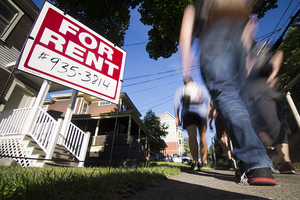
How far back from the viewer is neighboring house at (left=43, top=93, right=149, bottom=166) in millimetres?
10148

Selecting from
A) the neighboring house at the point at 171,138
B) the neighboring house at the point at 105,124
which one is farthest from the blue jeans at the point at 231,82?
the neighboring house at the point at 171,138

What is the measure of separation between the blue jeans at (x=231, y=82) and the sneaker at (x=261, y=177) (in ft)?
0.09

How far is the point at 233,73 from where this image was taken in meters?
1.29

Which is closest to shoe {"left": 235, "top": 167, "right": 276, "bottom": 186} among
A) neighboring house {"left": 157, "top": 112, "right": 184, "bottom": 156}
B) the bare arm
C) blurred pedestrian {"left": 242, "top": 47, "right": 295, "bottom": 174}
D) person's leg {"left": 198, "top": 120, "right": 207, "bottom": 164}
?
→ blurred pedestrian {"left": 242, "top": 47, "right": 295, "bottom": 174}

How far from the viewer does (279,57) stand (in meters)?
2.14

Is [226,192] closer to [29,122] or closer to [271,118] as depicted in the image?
[271,118]

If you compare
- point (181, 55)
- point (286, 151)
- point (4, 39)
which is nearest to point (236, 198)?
point (181, 55)

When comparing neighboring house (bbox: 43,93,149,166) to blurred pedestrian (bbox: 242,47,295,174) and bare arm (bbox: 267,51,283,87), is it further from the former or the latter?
bare arm (bbox: 267,51,283,87)

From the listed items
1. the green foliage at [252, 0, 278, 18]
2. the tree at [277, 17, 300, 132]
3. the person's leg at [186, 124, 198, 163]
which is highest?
the tree at [277, 17, 300, 132]

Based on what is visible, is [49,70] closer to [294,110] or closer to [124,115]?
[294,110]

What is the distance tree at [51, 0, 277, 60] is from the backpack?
393cm

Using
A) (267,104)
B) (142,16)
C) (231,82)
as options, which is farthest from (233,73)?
(142,16)

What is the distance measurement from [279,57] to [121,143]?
9.78 metres

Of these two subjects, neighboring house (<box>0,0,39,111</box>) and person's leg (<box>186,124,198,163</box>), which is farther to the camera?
neighboring house (<box>0,0,39,111</box>)
